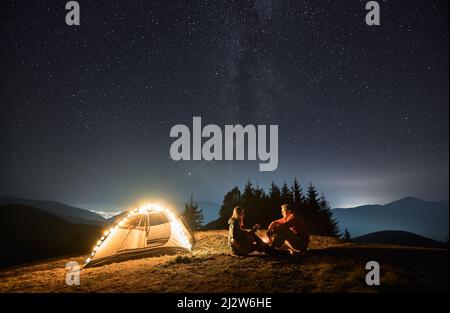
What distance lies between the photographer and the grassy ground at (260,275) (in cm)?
529

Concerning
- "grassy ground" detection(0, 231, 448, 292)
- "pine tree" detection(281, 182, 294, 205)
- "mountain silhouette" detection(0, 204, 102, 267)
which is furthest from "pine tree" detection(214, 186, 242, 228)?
"grassy ground" detection(0, 231, 448, 292)

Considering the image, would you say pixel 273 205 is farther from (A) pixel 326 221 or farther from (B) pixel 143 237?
(B) pixel 143 237

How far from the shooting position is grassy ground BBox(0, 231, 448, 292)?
5285 mm

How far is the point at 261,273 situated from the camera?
6.12 m

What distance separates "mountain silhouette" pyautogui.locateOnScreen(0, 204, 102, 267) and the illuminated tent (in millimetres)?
24418

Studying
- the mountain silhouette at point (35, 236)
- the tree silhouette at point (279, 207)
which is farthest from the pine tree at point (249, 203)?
the mountain silhouette at point (35, 236)

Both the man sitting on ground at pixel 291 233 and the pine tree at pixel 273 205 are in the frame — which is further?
the pine tree at pixel 273 205

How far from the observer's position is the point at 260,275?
6016mm

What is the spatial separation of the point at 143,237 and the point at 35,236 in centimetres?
4388

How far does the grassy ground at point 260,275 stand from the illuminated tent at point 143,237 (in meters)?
1.01

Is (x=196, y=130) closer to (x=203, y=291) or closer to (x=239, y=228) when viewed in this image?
(x=239, y=228)

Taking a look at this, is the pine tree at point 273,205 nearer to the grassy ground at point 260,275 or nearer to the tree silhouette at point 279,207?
the tree silhouette at point 279,207

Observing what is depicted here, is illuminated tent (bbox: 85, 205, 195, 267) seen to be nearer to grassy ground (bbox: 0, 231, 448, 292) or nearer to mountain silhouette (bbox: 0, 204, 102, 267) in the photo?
grassy ground (bbox: 0, 231, 448, 292)
